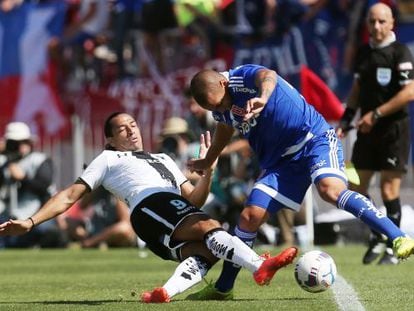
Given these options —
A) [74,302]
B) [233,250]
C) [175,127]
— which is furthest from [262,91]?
[175,127]

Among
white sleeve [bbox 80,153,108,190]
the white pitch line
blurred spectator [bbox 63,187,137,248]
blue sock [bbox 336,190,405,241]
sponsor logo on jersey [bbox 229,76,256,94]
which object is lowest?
blurred spectator [bbox 63,187,137,248]

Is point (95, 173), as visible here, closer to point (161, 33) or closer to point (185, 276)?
point (185, 276)

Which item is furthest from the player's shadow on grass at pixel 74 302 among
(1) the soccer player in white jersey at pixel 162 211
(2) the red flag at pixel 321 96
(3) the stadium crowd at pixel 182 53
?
(2) the red flag at pixel 321 96

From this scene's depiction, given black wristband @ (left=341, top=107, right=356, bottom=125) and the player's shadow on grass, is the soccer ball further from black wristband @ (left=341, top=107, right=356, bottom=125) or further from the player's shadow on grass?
black wristband @ (left=341, top=107, right=356, bottom=125)

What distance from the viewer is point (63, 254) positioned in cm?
1734

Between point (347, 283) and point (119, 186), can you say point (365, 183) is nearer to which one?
point (347, 283)

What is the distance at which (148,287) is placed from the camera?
10.7m

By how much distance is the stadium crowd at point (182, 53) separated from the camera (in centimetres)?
1850

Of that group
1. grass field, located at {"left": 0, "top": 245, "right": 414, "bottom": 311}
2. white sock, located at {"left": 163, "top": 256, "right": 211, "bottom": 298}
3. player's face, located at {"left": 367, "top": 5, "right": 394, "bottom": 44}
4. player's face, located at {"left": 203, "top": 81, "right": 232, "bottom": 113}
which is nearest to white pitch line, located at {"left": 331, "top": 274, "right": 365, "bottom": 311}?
grass field, located at {"left": 0, "top": 245, "right": 414, "bottom": 311}

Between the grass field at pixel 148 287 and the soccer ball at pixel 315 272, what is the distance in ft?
0.46

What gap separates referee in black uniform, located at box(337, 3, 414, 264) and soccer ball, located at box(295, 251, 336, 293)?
4170 millimetres

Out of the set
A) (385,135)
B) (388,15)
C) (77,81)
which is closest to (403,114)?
(385,135)

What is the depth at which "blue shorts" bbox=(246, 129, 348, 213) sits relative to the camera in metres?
9.20

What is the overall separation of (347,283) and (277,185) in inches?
69.1
